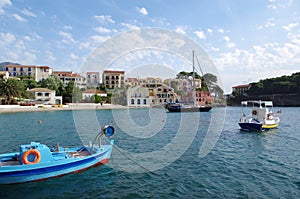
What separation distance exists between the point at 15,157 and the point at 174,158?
7360 millimetres

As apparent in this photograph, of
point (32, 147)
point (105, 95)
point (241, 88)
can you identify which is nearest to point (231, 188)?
point (32, 147)

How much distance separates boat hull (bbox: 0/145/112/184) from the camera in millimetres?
7730

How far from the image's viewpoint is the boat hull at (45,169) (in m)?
7.73

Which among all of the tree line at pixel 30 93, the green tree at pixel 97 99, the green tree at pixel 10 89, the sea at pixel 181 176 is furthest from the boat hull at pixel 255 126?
the green tree at pixel 10 89

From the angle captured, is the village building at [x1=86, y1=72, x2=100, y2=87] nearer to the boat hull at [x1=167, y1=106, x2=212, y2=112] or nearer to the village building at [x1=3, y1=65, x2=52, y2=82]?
the boat hull at [x1=167, y1=106, x2=212, y2=112]

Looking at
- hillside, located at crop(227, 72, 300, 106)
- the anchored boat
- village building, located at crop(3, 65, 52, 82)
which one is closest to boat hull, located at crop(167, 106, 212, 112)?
the anchored boat

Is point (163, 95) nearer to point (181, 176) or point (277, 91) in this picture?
point (277, 91)

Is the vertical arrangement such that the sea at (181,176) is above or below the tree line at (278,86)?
below

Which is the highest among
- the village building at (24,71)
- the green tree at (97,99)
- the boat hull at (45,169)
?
the village building at (24,71)

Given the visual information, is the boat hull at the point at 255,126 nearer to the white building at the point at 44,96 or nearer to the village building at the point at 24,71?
the white building at the point at 44,96

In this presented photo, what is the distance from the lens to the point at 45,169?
8.32 meters

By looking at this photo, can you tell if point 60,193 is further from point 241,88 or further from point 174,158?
point 241,88

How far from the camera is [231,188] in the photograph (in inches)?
311

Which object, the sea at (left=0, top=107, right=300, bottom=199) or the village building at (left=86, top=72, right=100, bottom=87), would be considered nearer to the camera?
the sea at (left=0, top=107, right=300, bottom=199)
